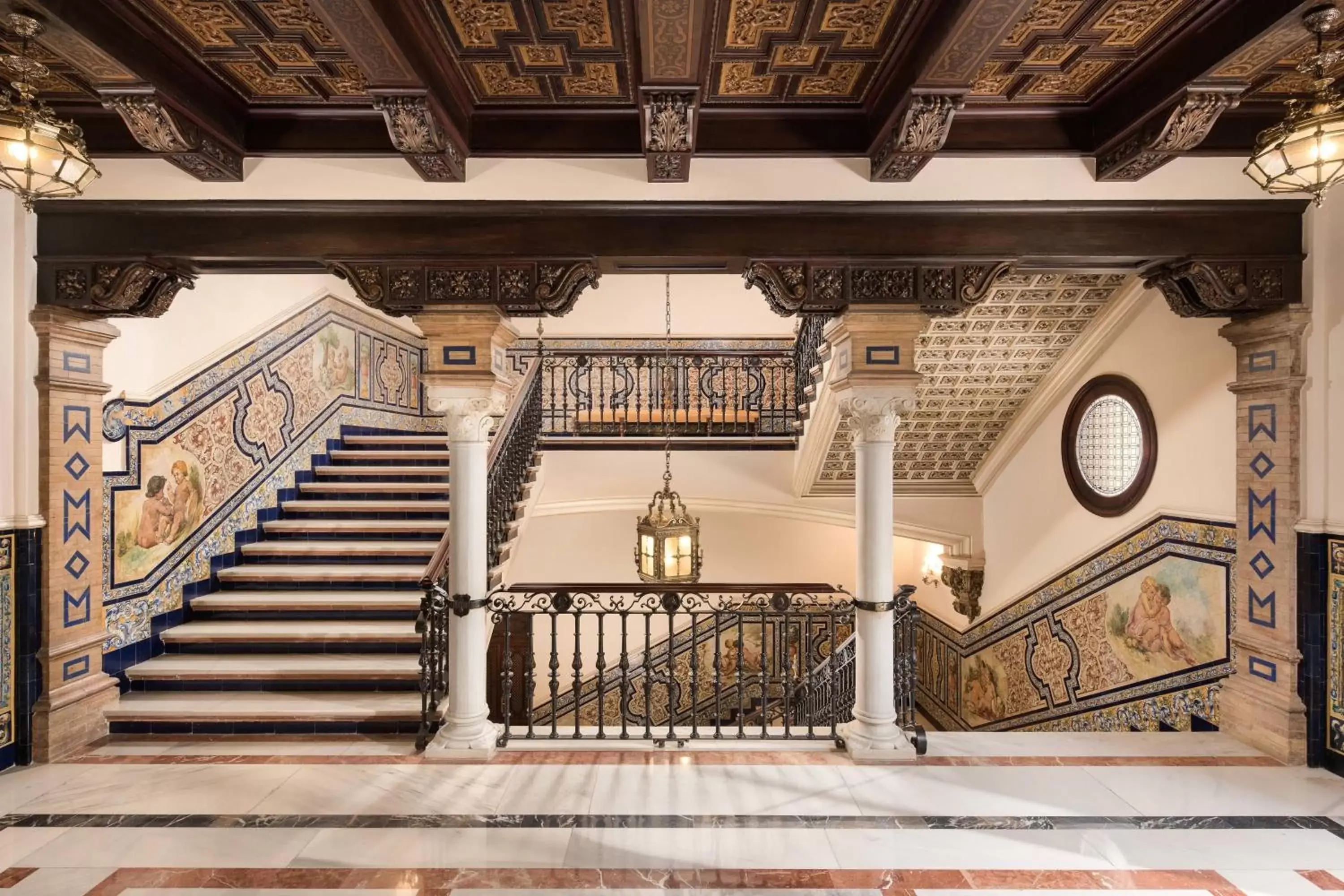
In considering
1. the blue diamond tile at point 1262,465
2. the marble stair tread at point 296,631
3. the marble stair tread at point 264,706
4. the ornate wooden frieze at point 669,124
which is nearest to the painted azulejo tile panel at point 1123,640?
the blue diamond tile at point 1262,465

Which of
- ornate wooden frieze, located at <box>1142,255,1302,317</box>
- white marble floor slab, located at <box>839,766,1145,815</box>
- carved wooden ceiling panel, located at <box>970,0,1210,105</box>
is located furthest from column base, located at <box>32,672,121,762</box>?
ornate wooden frieze, located at <box>1142,255,1302,317</box>

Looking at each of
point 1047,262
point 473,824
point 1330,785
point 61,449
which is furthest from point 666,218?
point 1330,785

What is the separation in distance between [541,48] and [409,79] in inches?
22.0

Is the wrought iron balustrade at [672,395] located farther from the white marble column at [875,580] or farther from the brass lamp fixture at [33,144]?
the brass lamp fixture at [33,144]

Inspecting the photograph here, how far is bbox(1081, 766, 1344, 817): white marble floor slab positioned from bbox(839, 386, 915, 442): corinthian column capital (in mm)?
1838

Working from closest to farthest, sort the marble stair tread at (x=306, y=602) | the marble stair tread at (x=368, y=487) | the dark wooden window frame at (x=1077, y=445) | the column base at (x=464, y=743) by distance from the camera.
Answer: the column base at (x=464, y=743) < the dark wooden window frame at (x=1077, y=445) < the marble stair tread at (x=306, y=602) < the marble stair tread at (x=368, y=487)

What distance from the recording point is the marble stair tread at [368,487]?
20.0 ft

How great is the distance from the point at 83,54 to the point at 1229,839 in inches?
219

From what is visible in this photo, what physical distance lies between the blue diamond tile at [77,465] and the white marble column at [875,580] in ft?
13.7

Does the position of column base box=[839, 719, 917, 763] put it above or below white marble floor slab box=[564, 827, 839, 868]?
above

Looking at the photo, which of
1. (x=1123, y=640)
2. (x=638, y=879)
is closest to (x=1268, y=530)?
(x=1123, y=640)

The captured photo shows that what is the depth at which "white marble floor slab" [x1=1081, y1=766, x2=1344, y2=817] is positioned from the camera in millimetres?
3102

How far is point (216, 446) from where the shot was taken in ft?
16.9

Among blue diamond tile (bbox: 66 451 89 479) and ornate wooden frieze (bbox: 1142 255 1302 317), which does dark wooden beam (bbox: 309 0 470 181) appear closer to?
blue diamond tile (bbox: 66 451 89 479)
